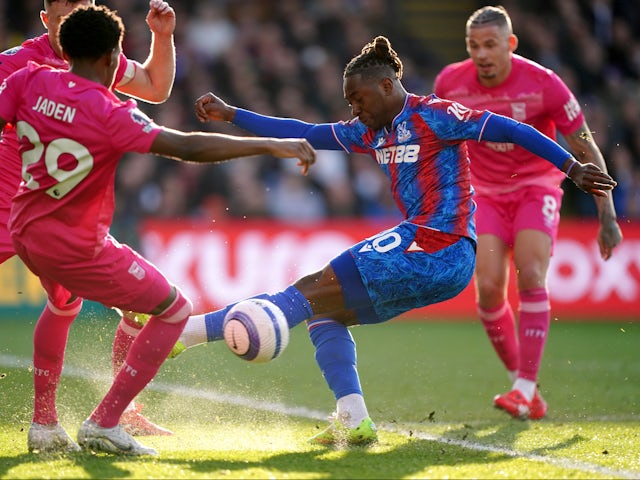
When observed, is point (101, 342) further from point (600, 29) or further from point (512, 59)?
point (600, 29)

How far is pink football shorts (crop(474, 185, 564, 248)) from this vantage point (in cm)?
729

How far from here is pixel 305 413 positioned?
6.81 meters

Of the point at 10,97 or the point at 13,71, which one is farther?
the point at 13,71

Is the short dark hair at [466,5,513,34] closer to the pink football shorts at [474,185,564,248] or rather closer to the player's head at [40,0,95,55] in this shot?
the pink football shorts at [474,185,564,248]

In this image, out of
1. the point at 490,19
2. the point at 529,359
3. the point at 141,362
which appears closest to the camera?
the point at 141,362

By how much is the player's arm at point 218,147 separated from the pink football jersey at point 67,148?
0.07 meters

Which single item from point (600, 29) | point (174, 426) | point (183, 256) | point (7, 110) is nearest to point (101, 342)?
point (174, 426)

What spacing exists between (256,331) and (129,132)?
3.63 feet

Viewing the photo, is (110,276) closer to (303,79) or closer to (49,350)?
(49,350)

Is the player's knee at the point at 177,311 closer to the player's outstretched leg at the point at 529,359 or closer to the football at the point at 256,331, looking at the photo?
the football at the point at 256,331

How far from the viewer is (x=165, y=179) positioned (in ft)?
47.1

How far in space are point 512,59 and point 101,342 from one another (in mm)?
3407

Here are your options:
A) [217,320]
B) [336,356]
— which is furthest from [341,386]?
[217,320]

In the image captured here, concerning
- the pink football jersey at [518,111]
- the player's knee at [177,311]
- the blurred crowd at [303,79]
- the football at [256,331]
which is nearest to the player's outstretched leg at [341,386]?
the football at [256,331]
